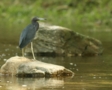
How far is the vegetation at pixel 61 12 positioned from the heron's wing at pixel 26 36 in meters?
22.4

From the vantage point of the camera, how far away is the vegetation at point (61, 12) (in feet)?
131

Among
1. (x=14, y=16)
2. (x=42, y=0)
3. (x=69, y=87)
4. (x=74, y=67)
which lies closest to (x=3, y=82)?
(x=69, y=87)

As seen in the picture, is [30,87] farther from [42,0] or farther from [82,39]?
[42,0]

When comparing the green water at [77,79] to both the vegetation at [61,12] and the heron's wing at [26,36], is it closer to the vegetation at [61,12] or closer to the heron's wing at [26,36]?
the heron's wing at [26,36]

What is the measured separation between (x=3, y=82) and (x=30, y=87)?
91cm

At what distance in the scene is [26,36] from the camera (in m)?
15.0

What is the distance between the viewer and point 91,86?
1170 centimetres

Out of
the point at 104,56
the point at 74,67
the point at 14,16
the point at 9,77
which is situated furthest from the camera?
the point at 14,16

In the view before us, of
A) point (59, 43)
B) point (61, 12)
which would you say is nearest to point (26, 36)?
point (59, 43)

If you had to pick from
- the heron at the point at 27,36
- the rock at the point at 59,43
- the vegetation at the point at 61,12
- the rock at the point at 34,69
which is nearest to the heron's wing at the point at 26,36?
the heron at the point at 27,36

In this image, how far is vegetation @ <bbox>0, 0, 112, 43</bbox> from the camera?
3984cm

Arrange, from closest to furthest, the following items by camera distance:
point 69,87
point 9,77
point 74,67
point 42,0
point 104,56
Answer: point 69,87 < point 9,77 < point 74,67 < point 104,56 < point 42,0

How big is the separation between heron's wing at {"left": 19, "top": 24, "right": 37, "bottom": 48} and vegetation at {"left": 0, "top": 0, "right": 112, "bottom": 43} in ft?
73.6

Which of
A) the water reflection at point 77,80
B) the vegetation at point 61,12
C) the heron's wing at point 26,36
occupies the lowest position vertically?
the water reflection at point 77,80
